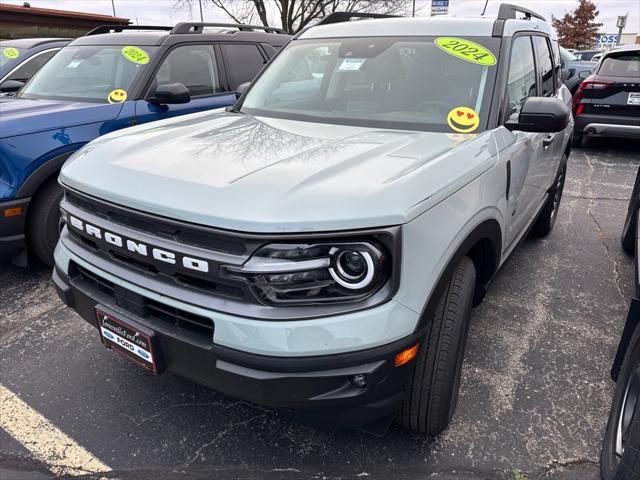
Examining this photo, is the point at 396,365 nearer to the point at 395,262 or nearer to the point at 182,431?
the point at 395,262

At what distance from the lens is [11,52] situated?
301 inches

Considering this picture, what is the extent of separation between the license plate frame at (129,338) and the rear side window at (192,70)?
310cm

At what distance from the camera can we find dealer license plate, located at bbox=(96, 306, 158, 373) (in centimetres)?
Result: 188

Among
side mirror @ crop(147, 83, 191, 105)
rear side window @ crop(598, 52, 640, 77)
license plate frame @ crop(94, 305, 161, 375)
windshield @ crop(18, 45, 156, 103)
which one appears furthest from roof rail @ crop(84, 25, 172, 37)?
rear side window @ crop(598, 52, 640, 77)

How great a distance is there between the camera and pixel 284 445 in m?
2.25

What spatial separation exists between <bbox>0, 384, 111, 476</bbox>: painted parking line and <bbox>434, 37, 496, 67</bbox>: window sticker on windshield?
106 inches

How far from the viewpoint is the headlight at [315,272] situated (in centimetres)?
163

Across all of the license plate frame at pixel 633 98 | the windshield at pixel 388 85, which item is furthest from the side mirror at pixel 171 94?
the license plate frame at pixel 633 98

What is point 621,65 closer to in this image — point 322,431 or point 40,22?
point 322,431

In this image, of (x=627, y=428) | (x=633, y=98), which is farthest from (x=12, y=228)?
(x=633, y=98)

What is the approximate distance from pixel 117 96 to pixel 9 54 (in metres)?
4.76

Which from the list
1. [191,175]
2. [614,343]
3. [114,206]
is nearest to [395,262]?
[191,175]

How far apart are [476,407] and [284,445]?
0.98 metres

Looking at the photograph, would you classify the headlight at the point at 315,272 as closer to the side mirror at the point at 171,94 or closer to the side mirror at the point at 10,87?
the side mirror at the point at 171,94
